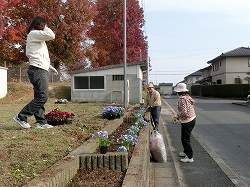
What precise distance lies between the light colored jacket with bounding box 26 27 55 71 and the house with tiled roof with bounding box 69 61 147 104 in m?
16.0

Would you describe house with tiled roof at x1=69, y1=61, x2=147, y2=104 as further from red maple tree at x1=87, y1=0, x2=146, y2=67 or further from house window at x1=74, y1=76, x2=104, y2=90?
red maple tree at x1=87, y1=0, x2=146, y2=67

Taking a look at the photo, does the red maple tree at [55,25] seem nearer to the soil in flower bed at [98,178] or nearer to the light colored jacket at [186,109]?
the light colored jacket at [186,109]

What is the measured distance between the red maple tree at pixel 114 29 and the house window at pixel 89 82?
6.30 metres

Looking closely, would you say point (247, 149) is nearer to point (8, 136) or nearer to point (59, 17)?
A: point (8, 136)

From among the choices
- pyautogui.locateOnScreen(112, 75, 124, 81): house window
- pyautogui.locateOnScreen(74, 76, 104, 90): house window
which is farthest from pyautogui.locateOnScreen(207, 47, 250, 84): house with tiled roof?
pyautogui.locateOnScreen(74, 76, 104, 90): house window

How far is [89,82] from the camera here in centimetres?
2198

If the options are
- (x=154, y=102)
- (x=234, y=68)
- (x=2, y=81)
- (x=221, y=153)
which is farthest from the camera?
(x=234, y=68)

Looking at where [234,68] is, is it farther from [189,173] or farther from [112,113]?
[189,173]

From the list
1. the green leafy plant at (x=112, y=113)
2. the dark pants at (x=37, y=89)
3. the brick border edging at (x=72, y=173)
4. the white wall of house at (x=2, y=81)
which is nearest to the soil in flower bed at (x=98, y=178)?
the brick border edging at (x=72, y=173)

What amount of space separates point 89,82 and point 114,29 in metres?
9.08

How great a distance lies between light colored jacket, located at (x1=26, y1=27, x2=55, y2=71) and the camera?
510cm

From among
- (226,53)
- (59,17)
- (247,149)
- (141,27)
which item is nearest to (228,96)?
(226,53)

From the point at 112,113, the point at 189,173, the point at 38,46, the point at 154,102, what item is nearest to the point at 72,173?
the point at 189,173

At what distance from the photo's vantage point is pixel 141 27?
3125cm
